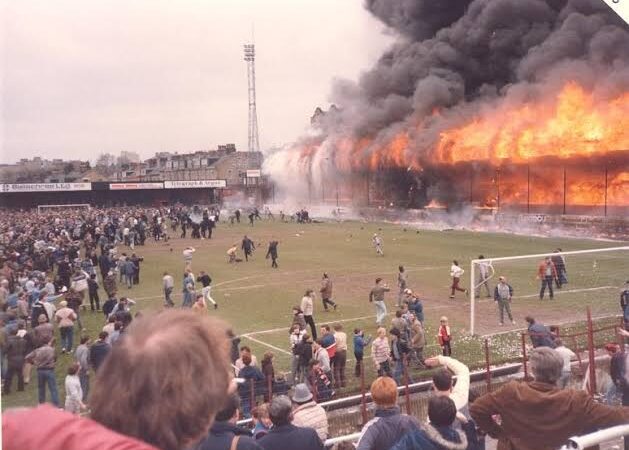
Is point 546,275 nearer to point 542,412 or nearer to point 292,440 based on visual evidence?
point 542,412

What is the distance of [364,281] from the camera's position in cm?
1909

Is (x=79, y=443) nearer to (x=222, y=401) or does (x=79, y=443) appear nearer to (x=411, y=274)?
(x=222, y=401)

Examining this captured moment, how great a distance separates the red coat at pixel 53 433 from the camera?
0.82 m

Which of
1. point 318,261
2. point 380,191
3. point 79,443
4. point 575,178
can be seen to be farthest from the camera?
point 380,191

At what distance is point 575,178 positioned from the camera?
36219 millimetres

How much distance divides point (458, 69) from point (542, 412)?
166 ft

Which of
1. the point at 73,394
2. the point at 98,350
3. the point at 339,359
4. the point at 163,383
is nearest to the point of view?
the point at 163,383

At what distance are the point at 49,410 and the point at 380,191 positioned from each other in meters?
55.4

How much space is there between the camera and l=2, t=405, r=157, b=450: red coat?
82 cm

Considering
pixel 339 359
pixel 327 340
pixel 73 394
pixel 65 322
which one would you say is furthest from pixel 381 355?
pixel 65 322

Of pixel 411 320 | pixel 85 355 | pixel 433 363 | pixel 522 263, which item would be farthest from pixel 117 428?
pixel 522 263

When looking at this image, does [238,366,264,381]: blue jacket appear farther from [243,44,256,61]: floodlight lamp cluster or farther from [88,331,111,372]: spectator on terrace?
[243,44,256,61]: floodlight lamp cluster

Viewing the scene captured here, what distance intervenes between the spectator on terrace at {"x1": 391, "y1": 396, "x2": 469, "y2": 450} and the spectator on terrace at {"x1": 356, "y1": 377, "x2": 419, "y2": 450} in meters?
0.24

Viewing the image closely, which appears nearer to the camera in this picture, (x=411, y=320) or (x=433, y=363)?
(x=433, y=363)
